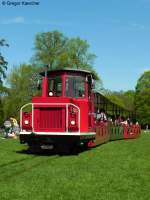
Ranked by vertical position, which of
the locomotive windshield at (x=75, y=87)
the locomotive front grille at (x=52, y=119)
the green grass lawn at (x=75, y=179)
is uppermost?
the locomotive windshield at (x=75, y=87)

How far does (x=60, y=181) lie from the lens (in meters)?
10.1

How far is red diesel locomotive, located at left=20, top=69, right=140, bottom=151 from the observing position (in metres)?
17.0

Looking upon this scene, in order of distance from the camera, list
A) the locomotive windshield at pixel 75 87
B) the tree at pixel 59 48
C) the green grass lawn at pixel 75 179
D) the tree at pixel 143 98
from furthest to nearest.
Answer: the tree at pixel 143 98
the tree at pixel 59 48
the locomotive windshield at pixel 75 87
the green grass lawn at pixel 75 179

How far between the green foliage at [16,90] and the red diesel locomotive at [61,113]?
46.6 meters

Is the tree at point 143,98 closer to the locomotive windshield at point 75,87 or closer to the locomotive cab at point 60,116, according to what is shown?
the locomotive windshield at point 75,87

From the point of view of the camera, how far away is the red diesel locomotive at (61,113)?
17.0 metres

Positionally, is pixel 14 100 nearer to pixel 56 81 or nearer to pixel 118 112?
pixel 118 112

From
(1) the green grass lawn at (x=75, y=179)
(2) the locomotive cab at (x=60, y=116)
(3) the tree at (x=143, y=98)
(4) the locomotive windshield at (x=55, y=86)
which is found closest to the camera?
(1) the green grass lawn at (x=75, y=179)

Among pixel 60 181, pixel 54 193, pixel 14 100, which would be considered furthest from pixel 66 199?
pixel 14 100

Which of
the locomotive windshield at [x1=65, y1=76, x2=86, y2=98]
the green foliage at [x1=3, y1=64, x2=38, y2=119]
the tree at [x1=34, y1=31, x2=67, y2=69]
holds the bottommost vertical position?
the locomotive windshield at [x1=65, y1=76, x2=86, y2=98]

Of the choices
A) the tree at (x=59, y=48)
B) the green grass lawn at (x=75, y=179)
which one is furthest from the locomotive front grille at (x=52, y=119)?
the tree at (x=59, y=48)

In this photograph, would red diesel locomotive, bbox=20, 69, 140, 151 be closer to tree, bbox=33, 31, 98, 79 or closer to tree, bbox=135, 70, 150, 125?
tree, bbox=33, 31, 98, 79

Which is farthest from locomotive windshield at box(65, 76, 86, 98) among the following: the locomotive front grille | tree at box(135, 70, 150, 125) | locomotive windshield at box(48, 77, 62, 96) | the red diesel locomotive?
tree at box(135, 70, 150, 125)

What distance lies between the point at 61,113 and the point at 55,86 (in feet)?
5.96
